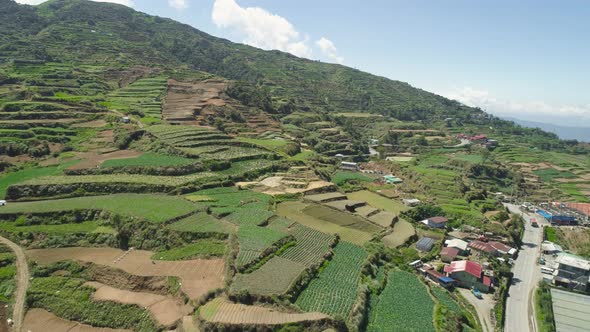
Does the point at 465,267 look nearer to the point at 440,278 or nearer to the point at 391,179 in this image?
the point at 440,278

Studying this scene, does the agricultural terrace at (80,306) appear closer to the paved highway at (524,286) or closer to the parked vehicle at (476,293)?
the parked vehicle at (476,293)

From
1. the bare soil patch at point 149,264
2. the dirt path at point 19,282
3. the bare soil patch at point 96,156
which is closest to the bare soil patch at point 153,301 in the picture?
the bare soil patch at point 149,264

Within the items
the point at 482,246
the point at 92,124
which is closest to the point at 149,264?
the point at 482,246

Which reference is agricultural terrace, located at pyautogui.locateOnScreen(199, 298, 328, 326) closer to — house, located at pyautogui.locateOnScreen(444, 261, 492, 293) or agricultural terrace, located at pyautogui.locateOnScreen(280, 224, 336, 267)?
agricultural terrace, located at pyautogui.locateOnScreen(280, 224, 336, 267)

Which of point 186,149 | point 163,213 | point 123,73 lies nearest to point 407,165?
point 186,149

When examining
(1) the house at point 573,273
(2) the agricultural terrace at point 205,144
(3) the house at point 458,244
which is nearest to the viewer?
(1) the house at point 573,273

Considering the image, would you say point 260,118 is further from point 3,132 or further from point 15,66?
point 15,66

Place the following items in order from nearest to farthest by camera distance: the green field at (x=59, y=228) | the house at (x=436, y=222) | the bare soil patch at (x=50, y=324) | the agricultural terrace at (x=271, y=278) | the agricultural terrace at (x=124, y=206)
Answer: the bare soil patch at (x=50, y=324), the agricultural terrace at (x=271, y=278), the green field at (x=59, y=228), the agricultural terrace at (x=124, y=206), the house at (x=436, y=222)

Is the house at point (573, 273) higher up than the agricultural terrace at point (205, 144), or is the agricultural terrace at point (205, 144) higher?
the agricultural terrace at point (205, 144)
